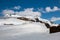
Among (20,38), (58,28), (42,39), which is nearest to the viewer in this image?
(42,39)

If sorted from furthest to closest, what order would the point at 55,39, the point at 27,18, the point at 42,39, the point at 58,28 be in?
the point at 27,18 → the point at 58,28 → the point at 42,39 → the point at 55,39

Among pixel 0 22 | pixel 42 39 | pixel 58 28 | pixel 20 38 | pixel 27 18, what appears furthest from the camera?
pixel 27 18

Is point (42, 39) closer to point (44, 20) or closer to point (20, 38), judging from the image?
point (20, 38)

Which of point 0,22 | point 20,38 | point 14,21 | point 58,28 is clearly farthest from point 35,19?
point 20,38

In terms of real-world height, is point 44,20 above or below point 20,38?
above

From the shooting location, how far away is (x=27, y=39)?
8.32 m

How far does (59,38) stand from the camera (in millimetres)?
7773

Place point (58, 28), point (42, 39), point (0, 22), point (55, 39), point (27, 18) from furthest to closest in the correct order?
point (27, 18)
point (0, 22)
point (58, 28)
point (42, 39)
point (55, 39)

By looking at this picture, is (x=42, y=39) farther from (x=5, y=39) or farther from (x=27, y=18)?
(x=27, y=18)

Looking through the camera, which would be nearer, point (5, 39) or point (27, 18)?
point (5, 39)

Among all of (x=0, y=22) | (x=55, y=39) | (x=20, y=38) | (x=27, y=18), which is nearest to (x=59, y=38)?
(x=55, y=39)

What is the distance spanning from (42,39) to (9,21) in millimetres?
9031

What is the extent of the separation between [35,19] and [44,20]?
1.09 meters

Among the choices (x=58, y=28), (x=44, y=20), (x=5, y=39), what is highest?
(x=44, y=20)
